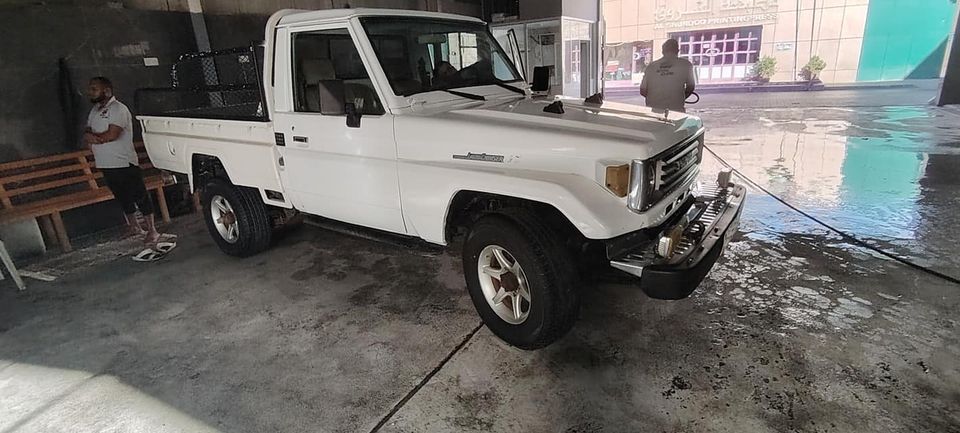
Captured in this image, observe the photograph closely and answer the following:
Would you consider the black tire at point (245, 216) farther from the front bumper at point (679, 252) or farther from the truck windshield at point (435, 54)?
the front bumper at point (679, 252)

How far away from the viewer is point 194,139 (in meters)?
4.51

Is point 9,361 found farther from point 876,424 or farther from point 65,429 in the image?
point 876,424

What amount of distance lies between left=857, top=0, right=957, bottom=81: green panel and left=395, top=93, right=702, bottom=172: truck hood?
24353mm

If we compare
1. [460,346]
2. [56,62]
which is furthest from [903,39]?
[56,62]

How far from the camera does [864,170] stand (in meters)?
6.71

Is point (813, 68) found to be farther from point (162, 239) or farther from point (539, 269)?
point (162, 239)

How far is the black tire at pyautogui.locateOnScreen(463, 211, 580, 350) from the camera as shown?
106 inches

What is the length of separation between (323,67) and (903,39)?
25.8 m

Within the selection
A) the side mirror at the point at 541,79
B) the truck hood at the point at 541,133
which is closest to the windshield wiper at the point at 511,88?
the side mirror at the point at 541,79

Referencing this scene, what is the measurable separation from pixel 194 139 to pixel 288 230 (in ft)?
4.54

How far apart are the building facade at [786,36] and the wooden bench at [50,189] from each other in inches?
750

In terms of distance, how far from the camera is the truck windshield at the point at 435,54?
3281mm

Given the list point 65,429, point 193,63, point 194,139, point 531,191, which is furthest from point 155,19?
point 531,191

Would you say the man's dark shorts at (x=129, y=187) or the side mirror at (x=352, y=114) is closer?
the side mirror at (x=352, y=114)
